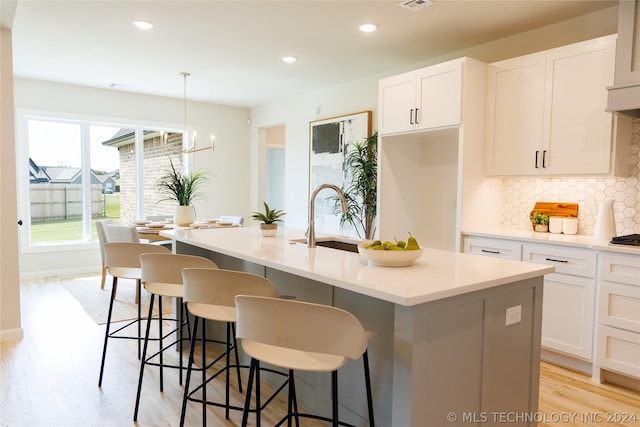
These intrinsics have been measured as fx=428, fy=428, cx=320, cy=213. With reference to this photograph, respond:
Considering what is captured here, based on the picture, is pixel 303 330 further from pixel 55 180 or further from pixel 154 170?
pixel 154 170

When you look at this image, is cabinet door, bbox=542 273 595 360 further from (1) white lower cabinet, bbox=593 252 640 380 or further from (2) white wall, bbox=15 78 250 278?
(2) white wall, bbox=15 78 250 278

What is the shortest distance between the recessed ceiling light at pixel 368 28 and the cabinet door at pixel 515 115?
107cm

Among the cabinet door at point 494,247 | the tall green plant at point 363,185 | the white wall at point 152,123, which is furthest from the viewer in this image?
the white wall at point 152,123

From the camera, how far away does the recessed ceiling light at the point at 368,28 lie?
144 inches

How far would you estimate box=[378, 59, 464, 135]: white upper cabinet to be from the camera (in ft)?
11.8

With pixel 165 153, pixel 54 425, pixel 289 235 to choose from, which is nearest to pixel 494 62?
pixel 289 235

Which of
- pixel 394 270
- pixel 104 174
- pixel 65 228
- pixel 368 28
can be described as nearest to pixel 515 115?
pixel 368 28

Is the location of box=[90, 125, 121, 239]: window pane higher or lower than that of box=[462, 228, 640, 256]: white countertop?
higher

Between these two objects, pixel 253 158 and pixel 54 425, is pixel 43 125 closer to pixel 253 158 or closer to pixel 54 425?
pixel 253 158

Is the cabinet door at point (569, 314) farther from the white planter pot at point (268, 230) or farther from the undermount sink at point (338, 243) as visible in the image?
the white planter pot at point (268, 230)

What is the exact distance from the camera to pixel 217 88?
238 inches

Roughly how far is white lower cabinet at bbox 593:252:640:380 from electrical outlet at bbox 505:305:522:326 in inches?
51.6

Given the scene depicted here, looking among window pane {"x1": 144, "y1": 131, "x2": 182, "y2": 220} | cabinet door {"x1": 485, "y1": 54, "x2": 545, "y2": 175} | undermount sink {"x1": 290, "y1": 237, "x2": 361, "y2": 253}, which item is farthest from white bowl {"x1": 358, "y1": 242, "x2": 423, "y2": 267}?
window pane {"x1": 144, "y1": 131, "x2": 182, "y2": 220}

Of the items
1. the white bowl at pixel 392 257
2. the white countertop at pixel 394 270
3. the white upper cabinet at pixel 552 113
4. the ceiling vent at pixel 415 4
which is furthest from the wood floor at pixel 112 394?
the ceiling vent at pixel 415 4
